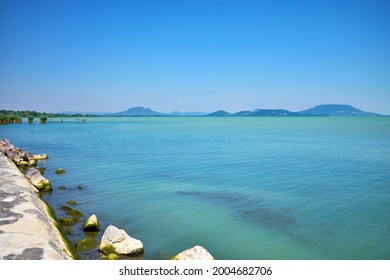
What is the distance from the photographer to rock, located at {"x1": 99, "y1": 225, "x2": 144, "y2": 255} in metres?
12.2

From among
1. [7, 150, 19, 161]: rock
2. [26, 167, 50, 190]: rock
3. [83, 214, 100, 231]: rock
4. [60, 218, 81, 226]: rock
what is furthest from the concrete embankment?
[7, 150, 19, 161]: rock

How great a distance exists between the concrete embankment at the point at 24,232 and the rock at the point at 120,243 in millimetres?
1597

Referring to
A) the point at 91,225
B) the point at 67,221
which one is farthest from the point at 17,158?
the point at 91,225

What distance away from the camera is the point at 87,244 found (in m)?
13.0

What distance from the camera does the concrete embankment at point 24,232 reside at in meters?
9.23

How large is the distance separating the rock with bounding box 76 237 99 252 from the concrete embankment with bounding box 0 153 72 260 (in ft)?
2.75

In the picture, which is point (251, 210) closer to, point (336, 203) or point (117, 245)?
point (336, 203)

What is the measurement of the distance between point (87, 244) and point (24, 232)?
302 centimetres

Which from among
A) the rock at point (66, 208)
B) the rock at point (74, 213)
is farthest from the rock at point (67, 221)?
the rock at point (66, 208)

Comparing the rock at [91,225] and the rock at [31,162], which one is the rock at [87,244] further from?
the rock at [31,162]

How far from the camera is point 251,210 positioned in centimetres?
1789

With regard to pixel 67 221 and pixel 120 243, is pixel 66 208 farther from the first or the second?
pixel 120 243

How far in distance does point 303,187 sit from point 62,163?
26.8 metres

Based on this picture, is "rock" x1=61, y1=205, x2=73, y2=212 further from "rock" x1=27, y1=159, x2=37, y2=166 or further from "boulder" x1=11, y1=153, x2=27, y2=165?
"boulder" x1=11, y1=153, x2=27, y2=165
